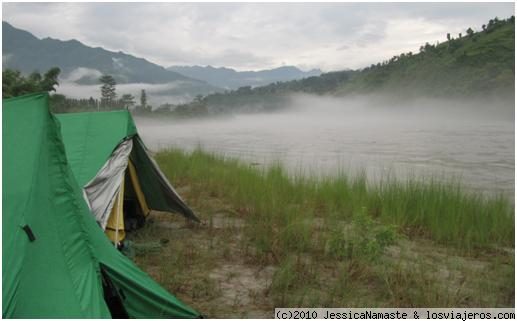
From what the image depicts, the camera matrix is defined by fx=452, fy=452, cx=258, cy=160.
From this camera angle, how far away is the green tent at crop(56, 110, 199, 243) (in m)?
4.61

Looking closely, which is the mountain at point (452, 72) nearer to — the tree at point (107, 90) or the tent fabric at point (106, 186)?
Result: the tree at point (107, 90)

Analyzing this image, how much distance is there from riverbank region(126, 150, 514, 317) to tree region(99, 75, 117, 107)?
5296 centimetres

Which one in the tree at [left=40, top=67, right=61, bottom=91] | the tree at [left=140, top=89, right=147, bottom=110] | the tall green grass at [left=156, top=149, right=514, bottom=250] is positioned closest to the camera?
the tall green grass at [left=156, top=149, right=514, bottom=250]

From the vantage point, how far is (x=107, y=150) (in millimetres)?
4844

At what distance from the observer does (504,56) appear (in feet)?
183

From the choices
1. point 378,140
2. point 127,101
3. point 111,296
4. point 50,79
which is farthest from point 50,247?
point 378,140

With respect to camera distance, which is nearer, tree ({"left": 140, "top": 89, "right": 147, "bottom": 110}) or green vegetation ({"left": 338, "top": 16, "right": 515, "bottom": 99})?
green vegetation ({"left": 338, "top": 16, "right": 515, "bottom": 99})

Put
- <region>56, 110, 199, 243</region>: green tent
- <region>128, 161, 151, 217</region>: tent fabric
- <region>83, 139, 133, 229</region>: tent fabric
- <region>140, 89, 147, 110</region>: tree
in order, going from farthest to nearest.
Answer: <region>140, 89, 147, 110</region>: tree, <region>128, 161, 151, 217</region>: tent fabric, <region>56, 110, 199, 243</region>: green tent, <region>83, 139, 133, 229</region>: tent fabric

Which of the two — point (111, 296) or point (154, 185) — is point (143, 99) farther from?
point (111, 296)

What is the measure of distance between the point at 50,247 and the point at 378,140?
29872mm

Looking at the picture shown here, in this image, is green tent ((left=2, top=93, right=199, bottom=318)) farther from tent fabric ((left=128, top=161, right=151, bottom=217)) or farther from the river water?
the river water

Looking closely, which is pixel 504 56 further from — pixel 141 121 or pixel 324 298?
pixel 324 298

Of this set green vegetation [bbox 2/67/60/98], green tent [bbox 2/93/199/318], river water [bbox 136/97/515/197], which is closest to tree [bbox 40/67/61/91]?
green vegetation [bbox 2/67/60/98]

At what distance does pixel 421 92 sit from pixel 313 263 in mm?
67935
